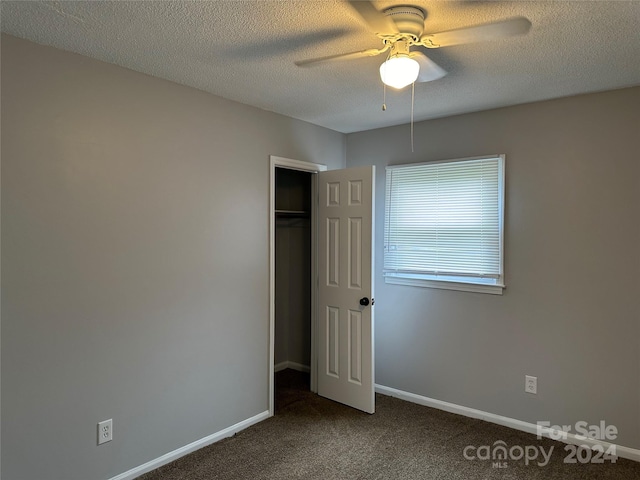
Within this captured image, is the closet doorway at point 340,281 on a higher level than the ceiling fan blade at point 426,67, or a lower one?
lower

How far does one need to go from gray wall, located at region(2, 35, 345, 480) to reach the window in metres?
1.22

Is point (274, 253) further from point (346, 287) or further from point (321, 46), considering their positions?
point (321, 46)

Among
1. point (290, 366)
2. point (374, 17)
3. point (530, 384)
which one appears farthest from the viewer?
point (290, 366)

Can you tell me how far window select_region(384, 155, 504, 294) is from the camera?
3.26 m

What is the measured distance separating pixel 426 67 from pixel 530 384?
2422 mm

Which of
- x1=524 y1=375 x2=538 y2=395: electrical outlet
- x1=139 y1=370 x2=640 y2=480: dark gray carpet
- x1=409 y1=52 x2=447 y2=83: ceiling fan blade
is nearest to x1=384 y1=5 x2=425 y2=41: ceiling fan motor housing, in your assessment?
x1=409 y1=52 x2=447 y2=83: ceiling fan blade

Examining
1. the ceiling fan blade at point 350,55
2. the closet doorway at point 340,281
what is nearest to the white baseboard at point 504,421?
the closet doorway at point 340,281

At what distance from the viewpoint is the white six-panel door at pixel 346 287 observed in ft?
11.3

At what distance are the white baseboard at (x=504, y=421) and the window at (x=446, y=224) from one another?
971 mm

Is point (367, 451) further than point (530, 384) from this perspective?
No

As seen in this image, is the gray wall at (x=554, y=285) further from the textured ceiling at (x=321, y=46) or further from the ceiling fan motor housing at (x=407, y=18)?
the ceiling fan motor housing at (x=407, y=18)

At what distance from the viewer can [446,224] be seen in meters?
3.48

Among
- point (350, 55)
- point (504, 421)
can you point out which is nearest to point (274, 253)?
point (350, 55)

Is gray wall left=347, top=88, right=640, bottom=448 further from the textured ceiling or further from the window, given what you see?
the textured ceiling
